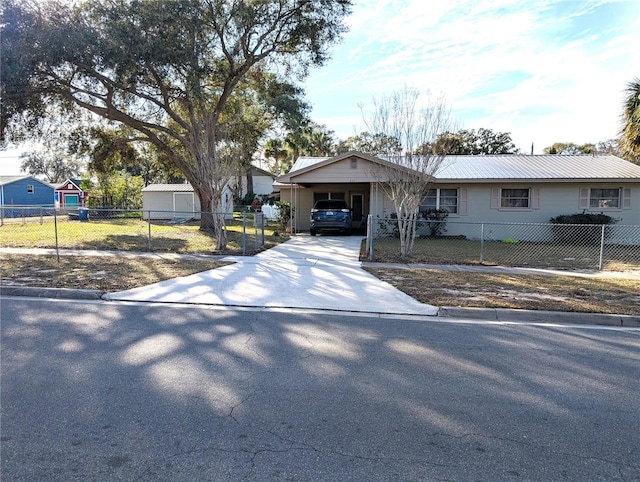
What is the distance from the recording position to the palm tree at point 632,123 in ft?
53.8

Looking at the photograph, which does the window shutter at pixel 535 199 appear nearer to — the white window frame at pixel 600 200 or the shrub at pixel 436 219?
the white window frame at pixel 600 200

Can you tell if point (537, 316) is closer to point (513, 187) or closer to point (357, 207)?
point (513, 187)

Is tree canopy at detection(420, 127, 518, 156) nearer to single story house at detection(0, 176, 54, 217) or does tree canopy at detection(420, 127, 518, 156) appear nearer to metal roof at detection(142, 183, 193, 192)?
metal roof at detection(142, 183, 193, 192)

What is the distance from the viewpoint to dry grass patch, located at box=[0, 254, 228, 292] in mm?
8211

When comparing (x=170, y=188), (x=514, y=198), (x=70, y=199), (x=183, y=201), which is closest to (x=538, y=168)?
(x=514, y=198)

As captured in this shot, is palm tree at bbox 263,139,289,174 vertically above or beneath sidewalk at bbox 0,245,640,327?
above

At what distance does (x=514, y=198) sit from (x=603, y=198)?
12.5 ft

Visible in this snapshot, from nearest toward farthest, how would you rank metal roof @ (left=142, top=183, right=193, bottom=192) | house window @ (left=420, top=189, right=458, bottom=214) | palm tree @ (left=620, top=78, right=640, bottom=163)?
palm tree @ (left=620, top=78, right=640, bottom=163) < house window @ (left=420, top=189, right=458, bottom=214) < metal roof @ (left=142, top=183, right=193, bottom=192)

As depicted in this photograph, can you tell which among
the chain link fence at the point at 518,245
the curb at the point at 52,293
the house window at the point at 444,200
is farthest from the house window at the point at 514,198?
the curb at the point at 52,293

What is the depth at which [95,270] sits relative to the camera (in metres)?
9.76

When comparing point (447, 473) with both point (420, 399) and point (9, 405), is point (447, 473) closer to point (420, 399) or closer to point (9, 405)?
point (420, 399)

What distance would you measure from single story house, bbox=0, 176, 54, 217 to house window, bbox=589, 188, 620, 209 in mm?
47568

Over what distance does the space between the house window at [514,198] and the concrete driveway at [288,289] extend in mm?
10438

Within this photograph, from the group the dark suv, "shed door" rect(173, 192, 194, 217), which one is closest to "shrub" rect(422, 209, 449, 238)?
the dark suv
